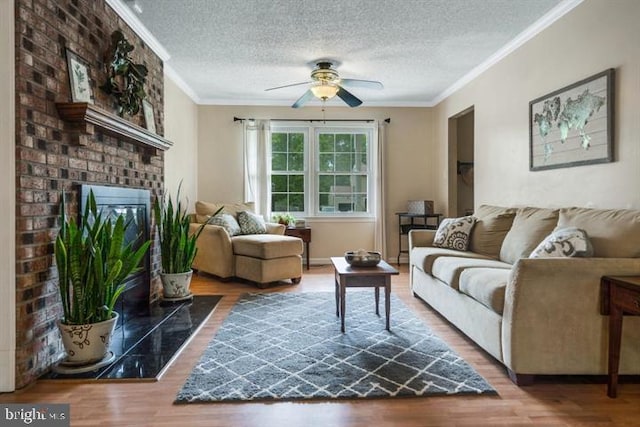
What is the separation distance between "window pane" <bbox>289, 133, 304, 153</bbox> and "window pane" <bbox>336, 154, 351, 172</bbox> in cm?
57

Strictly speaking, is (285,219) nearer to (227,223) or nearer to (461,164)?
(227,223)

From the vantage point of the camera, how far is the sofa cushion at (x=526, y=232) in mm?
2768

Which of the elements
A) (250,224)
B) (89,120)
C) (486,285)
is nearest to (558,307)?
(486,285)

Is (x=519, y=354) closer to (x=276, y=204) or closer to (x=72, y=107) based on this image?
(x=72, y=107)

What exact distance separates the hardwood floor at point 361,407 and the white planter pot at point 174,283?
150 cm

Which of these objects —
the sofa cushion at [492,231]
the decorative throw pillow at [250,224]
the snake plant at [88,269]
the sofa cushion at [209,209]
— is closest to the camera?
the snake plant at [88,269]

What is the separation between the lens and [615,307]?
6.02ft

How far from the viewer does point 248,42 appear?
11.9 ft

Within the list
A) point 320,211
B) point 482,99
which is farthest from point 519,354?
point 320,211

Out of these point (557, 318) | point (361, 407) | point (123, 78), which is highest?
point (123, 78)

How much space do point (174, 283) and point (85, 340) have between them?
141 centimetres

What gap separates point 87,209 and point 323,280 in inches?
114

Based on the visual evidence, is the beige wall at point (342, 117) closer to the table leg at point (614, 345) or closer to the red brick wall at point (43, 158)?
the red brick wall at point (43, 158)
